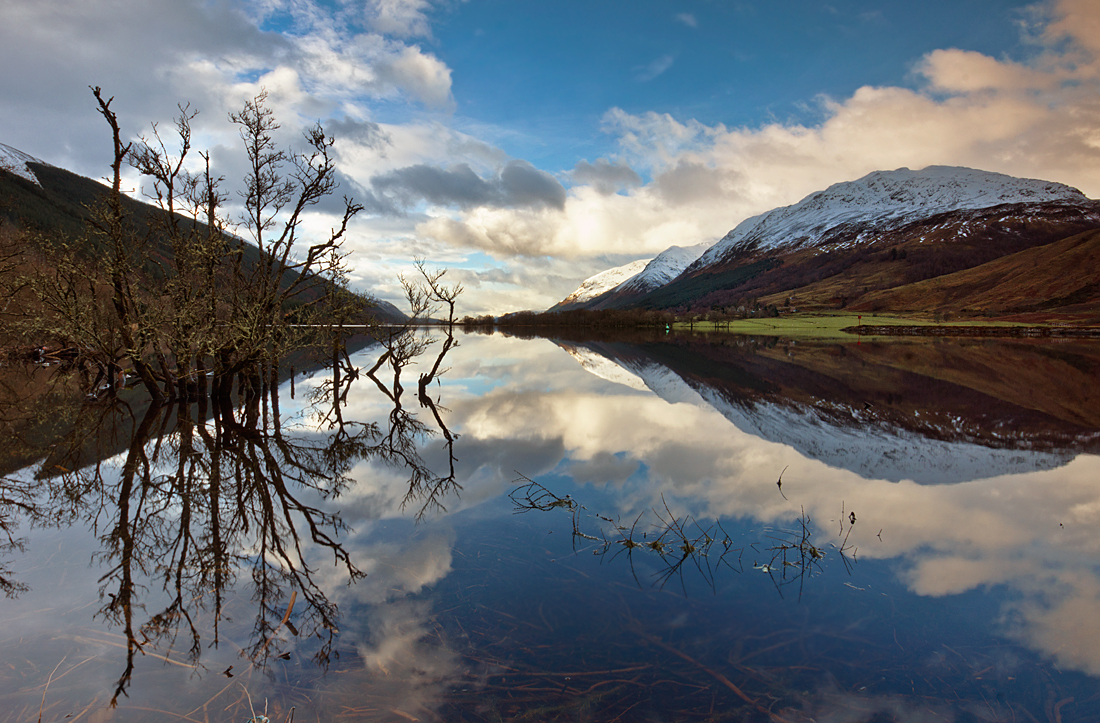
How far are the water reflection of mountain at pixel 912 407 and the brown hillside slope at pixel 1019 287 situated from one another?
323ft

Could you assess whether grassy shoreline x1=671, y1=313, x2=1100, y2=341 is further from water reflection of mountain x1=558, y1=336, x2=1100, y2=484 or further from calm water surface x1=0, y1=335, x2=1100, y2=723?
calm water surface x1=0, y1=335, x2=1100, y2=723

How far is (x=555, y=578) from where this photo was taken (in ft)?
22.3

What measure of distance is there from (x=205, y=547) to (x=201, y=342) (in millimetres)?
15083

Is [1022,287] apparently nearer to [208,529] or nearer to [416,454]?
[416,454]

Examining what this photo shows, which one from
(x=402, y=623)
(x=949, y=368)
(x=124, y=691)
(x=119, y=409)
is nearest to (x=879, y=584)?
(x=402, y=623)

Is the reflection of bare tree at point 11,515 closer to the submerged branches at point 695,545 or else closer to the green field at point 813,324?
the submerged branches at point 695,545

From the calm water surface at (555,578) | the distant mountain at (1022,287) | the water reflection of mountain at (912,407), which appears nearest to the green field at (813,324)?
the distant mountain at (1022,287)

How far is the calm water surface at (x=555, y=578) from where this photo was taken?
15.2ft

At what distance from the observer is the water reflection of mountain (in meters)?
13.2

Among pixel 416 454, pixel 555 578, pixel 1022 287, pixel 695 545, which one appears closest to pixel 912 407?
pixel 695 545

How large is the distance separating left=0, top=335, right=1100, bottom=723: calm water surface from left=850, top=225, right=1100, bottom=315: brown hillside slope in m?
125

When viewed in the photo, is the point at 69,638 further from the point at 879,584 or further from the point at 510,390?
the point at 510,390

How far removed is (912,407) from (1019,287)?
145507 mm

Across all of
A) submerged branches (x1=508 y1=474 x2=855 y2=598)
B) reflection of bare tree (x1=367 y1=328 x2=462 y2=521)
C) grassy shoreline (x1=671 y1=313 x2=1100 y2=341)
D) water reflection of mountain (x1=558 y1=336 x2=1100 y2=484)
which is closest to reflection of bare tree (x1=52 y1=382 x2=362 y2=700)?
reflection of bare tree (x1=367 y1=328 x2=462 y2=521)
